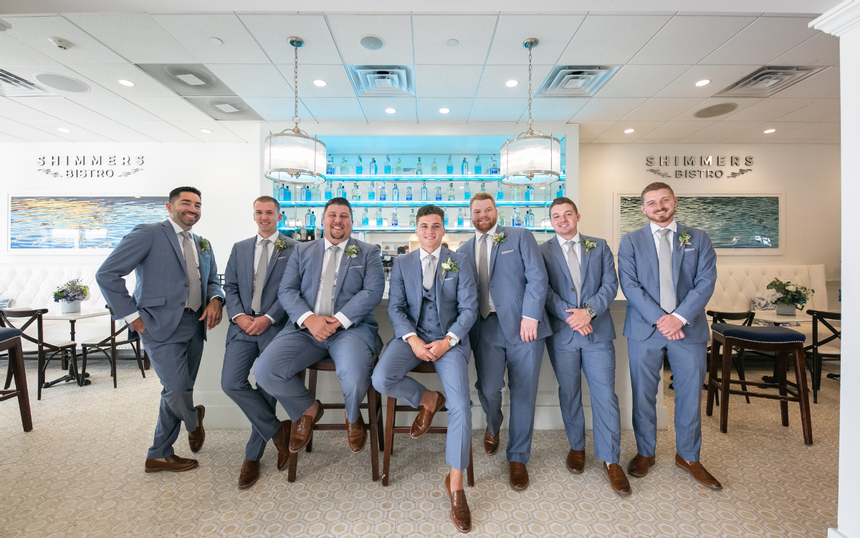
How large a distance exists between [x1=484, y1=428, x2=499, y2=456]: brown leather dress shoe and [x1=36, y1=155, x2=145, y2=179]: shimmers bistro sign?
701 cm

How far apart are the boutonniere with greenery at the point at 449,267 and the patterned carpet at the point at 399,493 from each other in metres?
1.26

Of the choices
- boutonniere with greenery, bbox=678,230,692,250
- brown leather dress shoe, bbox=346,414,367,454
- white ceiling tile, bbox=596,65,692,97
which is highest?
white ceiling tile, bbox=596,65,692,97

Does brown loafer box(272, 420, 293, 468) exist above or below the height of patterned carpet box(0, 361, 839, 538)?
above

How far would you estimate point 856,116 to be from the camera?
5.57 ft

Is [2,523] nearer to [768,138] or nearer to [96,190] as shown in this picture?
[96,190]

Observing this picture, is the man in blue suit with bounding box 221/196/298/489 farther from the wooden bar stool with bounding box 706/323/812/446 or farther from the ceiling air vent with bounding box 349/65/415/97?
the wooden bar stool with bounding box 706/323/812/446

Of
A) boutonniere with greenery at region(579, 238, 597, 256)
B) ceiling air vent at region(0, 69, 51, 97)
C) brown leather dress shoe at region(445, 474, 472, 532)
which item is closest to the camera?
brown leather dress shoe at region(445, 474, 472, 532)

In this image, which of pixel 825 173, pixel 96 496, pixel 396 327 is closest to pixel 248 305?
pixel 396 327

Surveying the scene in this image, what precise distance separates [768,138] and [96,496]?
28.7 ft

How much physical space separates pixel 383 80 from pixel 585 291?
320 cm

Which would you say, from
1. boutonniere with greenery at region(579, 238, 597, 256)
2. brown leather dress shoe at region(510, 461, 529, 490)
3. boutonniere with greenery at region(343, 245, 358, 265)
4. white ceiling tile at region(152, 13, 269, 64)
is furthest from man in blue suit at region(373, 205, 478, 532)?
white ceiling tile at region(152, 13, 269, 64)

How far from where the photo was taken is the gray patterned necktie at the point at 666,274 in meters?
2.34

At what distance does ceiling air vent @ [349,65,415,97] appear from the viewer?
394cm

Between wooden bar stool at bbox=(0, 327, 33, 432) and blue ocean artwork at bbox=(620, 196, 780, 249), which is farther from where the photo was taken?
blue ocean artwork at bbox=(620, 196, 780, 249)
